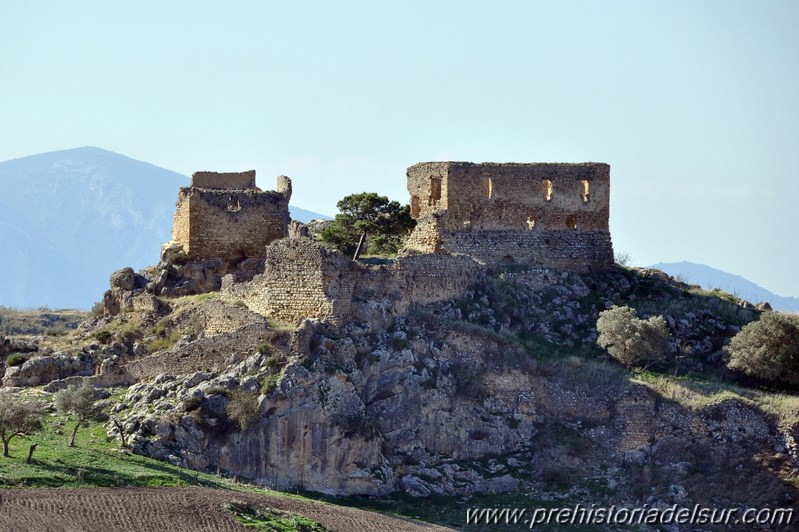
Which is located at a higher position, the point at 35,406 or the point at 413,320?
the point at 413,320

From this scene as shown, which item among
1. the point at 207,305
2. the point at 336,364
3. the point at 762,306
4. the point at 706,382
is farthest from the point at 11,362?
the point at 762,306

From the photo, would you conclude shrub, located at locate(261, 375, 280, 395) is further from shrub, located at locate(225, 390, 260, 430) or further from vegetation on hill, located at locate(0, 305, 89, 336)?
vegetation on hill, located at locate(0, 305, 89, 336)

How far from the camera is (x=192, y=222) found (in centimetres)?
4984

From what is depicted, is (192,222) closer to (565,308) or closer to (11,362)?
A: (11,362)

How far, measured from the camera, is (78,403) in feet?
131

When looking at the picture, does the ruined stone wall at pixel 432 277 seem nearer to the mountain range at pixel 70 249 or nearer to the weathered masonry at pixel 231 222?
the weathered masonry at pixel 231 222

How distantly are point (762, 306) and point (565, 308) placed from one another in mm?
8428

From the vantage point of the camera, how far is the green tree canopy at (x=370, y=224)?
51312 millimetres

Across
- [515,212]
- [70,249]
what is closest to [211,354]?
[515,212]

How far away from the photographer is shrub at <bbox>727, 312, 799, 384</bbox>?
152ft

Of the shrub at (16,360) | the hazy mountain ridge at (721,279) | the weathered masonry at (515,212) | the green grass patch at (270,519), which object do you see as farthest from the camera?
the hazy mountain ridge at (721,279)

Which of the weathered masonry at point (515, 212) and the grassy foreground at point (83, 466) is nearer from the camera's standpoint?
the grassy foreground at point (83, 466)

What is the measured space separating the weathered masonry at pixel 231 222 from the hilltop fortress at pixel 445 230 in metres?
0.03

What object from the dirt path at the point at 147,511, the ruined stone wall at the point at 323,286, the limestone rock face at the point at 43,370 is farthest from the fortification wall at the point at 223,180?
the dirt path at the point at 147,511
